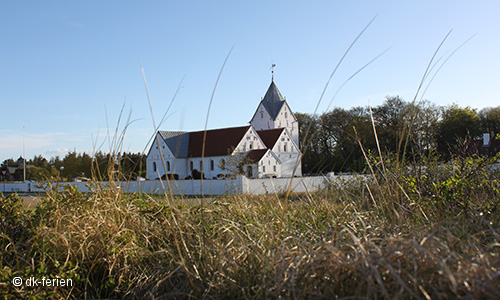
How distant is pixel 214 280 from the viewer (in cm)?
278

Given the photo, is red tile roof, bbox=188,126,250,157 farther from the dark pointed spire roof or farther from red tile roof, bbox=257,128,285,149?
the dark pointed spire roof

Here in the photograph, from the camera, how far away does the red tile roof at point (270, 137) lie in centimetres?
5412

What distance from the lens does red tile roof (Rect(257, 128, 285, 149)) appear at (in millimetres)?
54125

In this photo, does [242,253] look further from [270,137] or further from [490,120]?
[270,137]

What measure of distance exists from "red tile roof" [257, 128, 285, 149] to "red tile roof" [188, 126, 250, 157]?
16.2 ft

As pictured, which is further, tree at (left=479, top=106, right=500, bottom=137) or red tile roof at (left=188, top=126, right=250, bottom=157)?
red tile roof at (left=188, top=126, right=250, bottom=157)

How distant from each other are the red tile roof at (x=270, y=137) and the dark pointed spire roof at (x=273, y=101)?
576 cm

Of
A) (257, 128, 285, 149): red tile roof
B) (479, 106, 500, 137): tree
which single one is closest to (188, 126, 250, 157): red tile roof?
(257, 128, 285, 149): red tile roof

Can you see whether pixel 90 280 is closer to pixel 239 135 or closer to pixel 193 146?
pixel 239 135

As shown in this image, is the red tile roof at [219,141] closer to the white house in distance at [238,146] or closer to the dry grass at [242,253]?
the white house in distance at [238,146]

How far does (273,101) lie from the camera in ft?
205

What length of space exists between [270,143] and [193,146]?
974 centimetres

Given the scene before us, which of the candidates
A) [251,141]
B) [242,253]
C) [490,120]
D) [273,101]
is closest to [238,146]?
[251,141]

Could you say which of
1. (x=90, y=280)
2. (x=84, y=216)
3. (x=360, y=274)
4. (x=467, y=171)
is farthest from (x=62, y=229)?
(x=467, y=171)
